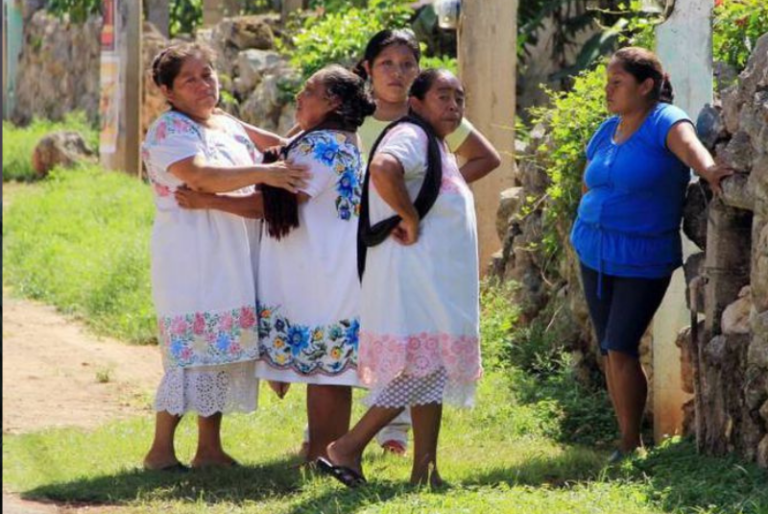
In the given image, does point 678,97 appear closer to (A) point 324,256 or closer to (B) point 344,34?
(A) point 324,256

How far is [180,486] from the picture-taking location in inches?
259

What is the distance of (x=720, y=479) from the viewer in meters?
5.79

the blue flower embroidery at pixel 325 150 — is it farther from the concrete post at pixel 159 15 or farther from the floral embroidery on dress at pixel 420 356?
the concrete post at pixel 159 15

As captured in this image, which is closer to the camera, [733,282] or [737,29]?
[733,282]

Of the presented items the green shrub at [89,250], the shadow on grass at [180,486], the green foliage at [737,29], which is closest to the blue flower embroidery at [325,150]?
the shadow on grass at [180,486]

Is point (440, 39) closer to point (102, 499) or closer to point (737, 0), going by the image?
point (737, 0)

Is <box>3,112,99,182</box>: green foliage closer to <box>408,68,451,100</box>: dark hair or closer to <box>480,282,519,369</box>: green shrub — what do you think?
<box>480,282,519,369</box>: green shrub

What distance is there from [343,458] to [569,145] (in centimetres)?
240

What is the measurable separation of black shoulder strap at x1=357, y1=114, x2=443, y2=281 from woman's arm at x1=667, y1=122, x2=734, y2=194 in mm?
908

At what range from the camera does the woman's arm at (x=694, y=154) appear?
6.03m

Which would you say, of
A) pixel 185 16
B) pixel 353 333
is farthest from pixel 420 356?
pixel 185 16

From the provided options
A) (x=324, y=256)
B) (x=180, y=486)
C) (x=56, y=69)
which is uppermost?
(x=56, y=69)

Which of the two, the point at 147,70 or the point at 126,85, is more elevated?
the point at 126,85

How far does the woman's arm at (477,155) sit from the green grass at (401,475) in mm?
1239
